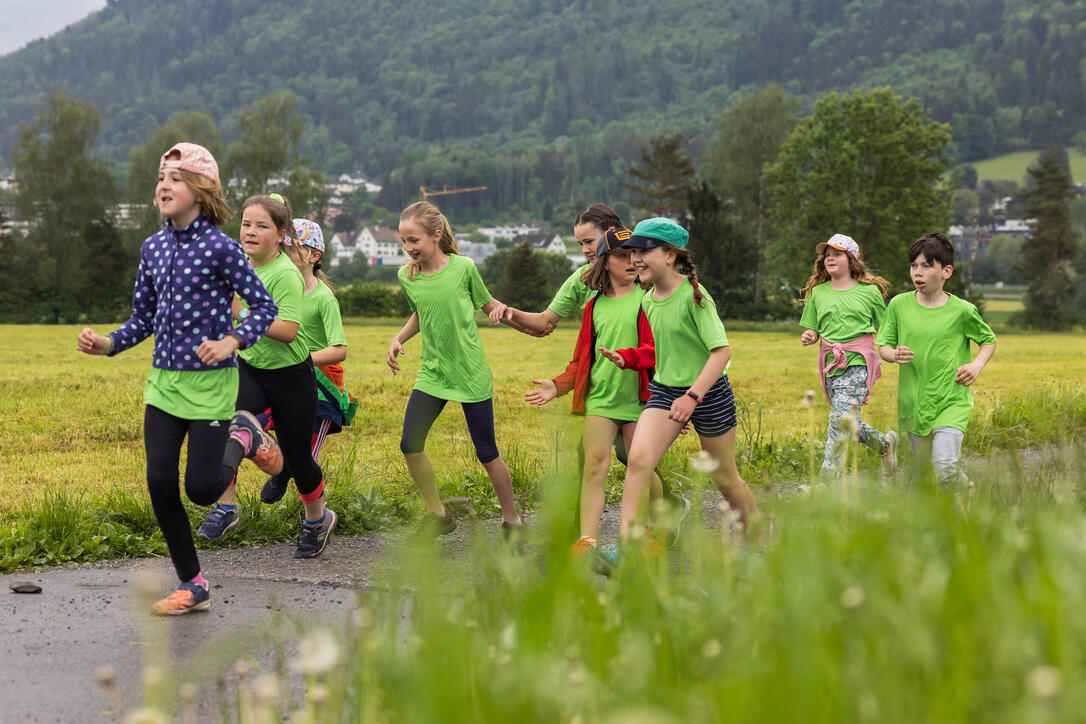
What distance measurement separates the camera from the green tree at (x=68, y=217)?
67.9 metres

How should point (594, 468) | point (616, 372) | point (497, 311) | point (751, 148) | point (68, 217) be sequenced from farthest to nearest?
point (751, 148)
point (68, 217)
point (497, 311)
point (616, 372)
point (594, 468)

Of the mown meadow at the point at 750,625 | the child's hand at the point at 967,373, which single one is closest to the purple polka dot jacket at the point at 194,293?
the mown meadow at the point at 750,625

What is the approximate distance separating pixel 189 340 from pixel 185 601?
1193 millimetres

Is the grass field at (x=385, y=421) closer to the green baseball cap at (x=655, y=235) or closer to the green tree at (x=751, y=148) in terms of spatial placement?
the green baseball cap at (x=655, y=235)

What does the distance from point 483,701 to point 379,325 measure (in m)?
55.6

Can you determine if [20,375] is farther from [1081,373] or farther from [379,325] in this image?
[379,325]

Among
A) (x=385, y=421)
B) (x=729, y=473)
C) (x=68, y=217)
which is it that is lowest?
(x=385, y=421)

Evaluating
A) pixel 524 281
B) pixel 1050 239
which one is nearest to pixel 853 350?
pixel 524 281

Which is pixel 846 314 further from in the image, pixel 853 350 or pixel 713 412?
→ pixel 713 412

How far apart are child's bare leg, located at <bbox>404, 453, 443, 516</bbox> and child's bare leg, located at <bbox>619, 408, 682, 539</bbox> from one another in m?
1.58

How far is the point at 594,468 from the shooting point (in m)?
6.21

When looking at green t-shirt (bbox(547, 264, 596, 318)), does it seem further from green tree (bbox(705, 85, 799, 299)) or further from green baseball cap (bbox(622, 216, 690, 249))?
green tree (bbox(705, 85, 799, 299))

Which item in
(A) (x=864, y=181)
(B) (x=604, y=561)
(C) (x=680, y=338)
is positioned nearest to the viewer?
(B) (x=604, y=561)

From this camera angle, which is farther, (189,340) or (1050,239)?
(1050,239)
